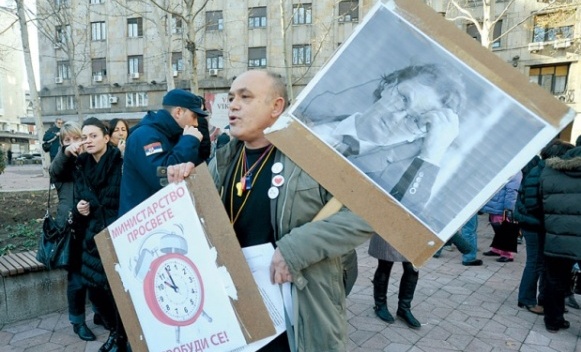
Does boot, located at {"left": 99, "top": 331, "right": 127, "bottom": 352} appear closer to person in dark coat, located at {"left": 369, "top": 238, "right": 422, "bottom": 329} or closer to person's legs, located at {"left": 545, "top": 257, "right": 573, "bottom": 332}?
person in dark coat, located at {"left": 369, "top": 238, "right": 422, "bottom": 329}

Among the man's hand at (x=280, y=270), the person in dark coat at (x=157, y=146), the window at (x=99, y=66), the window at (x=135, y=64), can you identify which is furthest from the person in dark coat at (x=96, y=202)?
the window at (x=99, y=66)

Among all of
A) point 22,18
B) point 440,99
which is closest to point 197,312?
point 440,99

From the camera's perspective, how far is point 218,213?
1.57 m

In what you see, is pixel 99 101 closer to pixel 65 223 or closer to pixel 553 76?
pixel 65 223

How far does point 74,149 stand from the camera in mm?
3418

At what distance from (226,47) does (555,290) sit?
93.6 ft

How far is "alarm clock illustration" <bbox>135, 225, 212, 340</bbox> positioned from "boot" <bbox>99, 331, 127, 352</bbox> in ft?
6.42

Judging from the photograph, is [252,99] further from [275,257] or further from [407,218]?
[407,218]

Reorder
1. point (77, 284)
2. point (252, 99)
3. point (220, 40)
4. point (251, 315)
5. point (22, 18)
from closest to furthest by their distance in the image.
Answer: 1. point (251, 315)
2. point (252, 99)
3. point (77, 284)
4. point (22, 18)
5. point (220, 40)

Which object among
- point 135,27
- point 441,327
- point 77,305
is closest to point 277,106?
point 77,305

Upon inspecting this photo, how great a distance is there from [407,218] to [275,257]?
582 mm

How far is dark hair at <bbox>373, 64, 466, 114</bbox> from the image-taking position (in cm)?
122

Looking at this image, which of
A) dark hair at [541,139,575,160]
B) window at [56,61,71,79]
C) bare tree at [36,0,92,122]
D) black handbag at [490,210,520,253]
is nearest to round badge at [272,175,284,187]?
dark hair at [541,139,575,160]

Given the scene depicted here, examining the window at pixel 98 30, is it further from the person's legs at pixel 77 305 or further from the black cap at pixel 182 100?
the black cap at pixel 182 100
